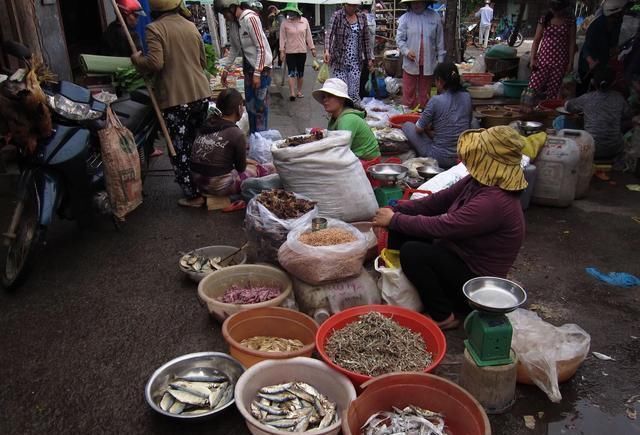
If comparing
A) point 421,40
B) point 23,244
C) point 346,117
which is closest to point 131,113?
point 23,244

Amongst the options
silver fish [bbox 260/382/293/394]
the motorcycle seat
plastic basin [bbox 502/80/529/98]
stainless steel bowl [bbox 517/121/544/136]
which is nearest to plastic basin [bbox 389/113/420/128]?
stainless steel bowl [bbox 517/121/544/136]

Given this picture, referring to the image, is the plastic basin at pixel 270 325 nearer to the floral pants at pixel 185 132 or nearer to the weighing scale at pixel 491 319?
the weighing scale at pixel 491 319

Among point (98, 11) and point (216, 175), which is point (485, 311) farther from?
point (98, 11)

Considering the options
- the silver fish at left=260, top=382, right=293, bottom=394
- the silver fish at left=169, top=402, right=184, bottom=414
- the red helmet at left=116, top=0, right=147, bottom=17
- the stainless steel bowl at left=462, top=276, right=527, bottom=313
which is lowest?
the silver fish at left=169, top=402, right=184, bottom=414

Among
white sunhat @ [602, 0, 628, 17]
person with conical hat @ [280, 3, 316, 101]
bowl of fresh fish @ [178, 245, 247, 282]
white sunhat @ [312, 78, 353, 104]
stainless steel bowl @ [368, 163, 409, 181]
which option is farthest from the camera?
person with conical hat @ [280, 3, 316, 101]

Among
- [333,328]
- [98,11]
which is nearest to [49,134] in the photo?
[333,328]

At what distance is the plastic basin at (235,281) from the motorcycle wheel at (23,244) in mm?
1448

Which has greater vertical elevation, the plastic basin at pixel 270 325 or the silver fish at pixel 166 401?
the plastic basin at pixel 270 325

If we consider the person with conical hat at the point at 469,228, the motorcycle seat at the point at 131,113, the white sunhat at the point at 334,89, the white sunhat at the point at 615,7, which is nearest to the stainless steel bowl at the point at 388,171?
the white sunhat at the point at 334,89

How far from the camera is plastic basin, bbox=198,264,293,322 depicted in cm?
345

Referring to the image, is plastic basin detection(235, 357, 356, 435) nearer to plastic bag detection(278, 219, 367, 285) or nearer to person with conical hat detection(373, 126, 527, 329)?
plastic bag detection(278, 219, 367, 285)

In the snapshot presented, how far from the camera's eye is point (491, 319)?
2.65m

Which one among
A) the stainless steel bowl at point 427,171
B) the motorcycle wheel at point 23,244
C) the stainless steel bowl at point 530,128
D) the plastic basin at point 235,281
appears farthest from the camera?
the stainless steel bowl at point 530,128

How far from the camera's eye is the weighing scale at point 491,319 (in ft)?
8.56
